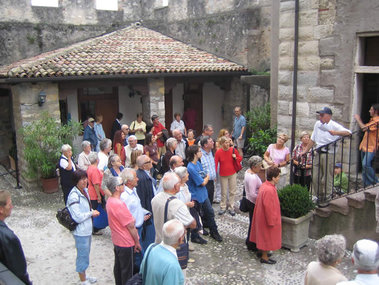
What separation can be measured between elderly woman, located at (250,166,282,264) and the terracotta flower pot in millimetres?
5936

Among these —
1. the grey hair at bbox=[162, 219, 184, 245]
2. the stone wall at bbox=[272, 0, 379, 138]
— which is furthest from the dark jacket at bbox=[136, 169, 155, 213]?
the stone wall at bbox=[272, 0, 379, 138]

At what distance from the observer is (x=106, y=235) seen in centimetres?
714

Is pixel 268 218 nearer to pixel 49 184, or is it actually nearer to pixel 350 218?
pixel 350 218

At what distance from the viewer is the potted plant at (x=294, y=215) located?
6.13 metres

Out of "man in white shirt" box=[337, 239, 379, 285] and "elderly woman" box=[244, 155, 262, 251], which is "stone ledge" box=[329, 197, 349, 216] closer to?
"elderly woman" box=[244, 155, 262, 251]

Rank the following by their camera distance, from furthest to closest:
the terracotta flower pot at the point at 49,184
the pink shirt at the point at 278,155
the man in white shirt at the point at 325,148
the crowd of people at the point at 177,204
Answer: the terracotta flower pot at the point at 49,184
the pink shirt at the point at 278,155
the man in white shirt at the point at 325,148
the crowd of people at the point at 177,204

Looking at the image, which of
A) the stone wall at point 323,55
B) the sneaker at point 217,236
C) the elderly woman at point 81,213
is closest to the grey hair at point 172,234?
the elderly woman at point 81,213

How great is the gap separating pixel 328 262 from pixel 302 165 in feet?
12.9

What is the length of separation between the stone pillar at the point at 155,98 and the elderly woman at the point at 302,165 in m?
6.41

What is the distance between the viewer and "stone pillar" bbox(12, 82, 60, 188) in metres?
10.1

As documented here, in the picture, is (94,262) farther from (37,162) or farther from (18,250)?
(37,162)

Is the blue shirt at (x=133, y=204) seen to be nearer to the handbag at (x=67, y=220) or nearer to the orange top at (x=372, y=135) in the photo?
the handbag at (x=67, y=220)

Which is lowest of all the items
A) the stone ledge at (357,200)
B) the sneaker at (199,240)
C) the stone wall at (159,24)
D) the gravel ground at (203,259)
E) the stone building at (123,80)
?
the gravel ground at (203,259)

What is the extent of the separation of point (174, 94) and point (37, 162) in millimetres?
6921
